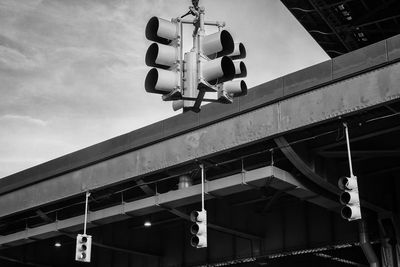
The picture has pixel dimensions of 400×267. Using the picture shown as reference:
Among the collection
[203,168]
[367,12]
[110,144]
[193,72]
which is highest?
[367,12]

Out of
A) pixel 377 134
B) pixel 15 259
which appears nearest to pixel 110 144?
pixel 377 134

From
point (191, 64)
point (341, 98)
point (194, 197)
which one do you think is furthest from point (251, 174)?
point (191, 64)

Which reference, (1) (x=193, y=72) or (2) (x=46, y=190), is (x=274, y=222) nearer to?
(2) (x=46, y=190)

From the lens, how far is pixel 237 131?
18.9 meters

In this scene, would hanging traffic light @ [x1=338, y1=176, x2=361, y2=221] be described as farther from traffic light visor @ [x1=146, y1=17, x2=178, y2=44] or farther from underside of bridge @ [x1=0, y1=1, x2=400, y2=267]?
traffic light visor @ [x1=146, y1=17, x2=178, y2=44]

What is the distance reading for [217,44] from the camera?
31.4 ft

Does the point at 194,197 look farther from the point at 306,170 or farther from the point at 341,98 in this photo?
the point at 341,98

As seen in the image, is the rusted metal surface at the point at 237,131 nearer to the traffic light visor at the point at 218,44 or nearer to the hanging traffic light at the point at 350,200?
the hanging traffic light at the point at 350,200

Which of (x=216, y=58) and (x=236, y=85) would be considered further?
(x=236, y=85)

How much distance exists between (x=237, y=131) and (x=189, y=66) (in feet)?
31.4

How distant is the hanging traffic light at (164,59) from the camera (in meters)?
9.23

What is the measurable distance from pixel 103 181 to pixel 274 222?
7888 mm

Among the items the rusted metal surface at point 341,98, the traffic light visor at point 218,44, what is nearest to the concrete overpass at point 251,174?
the rusted metal surface at point 341,98

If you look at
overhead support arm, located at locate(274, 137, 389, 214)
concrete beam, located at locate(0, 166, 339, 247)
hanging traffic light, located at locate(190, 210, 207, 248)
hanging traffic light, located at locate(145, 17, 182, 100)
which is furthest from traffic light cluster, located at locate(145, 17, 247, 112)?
concrete beam, located at locate(0, 166, 339, 247)
